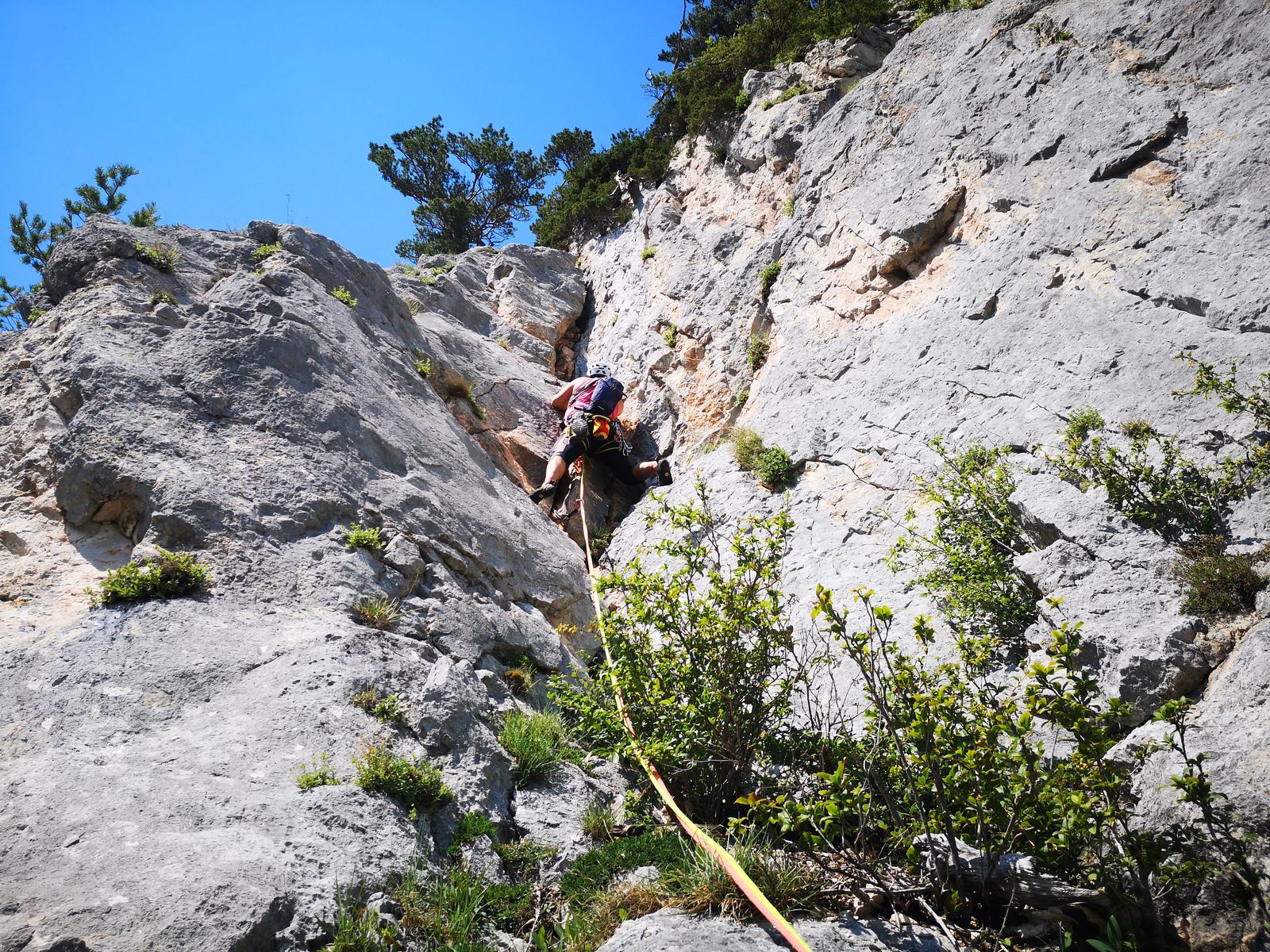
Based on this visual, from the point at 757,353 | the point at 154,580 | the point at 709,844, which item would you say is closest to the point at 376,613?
the point at 154,580

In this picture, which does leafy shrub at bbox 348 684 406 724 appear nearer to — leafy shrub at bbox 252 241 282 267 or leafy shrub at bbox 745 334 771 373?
leafy shrub at bbox 252 241 282 267

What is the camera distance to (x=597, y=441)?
38.5 ft

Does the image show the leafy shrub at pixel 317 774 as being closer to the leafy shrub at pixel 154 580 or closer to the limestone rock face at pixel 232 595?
the limestone rock face at pixel 232 595

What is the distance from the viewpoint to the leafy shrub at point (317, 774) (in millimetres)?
4973

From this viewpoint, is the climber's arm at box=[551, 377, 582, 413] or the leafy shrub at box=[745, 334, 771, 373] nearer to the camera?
the leafy shrub at box=[745, 334, 771, 373]

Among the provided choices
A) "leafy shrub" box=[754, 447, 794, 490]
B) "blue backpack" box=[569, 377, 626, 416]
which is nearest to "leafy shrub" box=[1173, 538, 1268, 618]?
"leafy shrub" box=[754, 447, 794, 490]

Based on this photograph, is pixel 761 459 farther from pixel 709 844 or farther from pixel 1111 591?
pixel 709 844

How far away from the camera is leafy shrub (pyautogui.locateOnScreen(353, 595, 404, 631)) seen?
22.2 ft

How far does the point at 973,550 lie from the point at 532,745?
4300mm

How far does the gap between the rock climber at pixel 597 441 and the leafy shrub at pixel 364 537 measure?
3.63 meters

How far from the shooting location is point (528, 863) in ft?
17.1

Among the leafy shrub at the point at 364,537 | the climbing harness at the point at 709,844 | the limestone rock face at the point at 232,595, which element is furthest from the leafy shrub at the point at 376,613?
the climbing harness at the point at 709,844

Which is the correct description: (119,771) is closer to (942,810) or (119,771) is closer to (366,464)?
(366,464)

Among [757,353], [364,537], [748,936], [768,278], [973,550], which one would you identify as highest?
[768,278]
